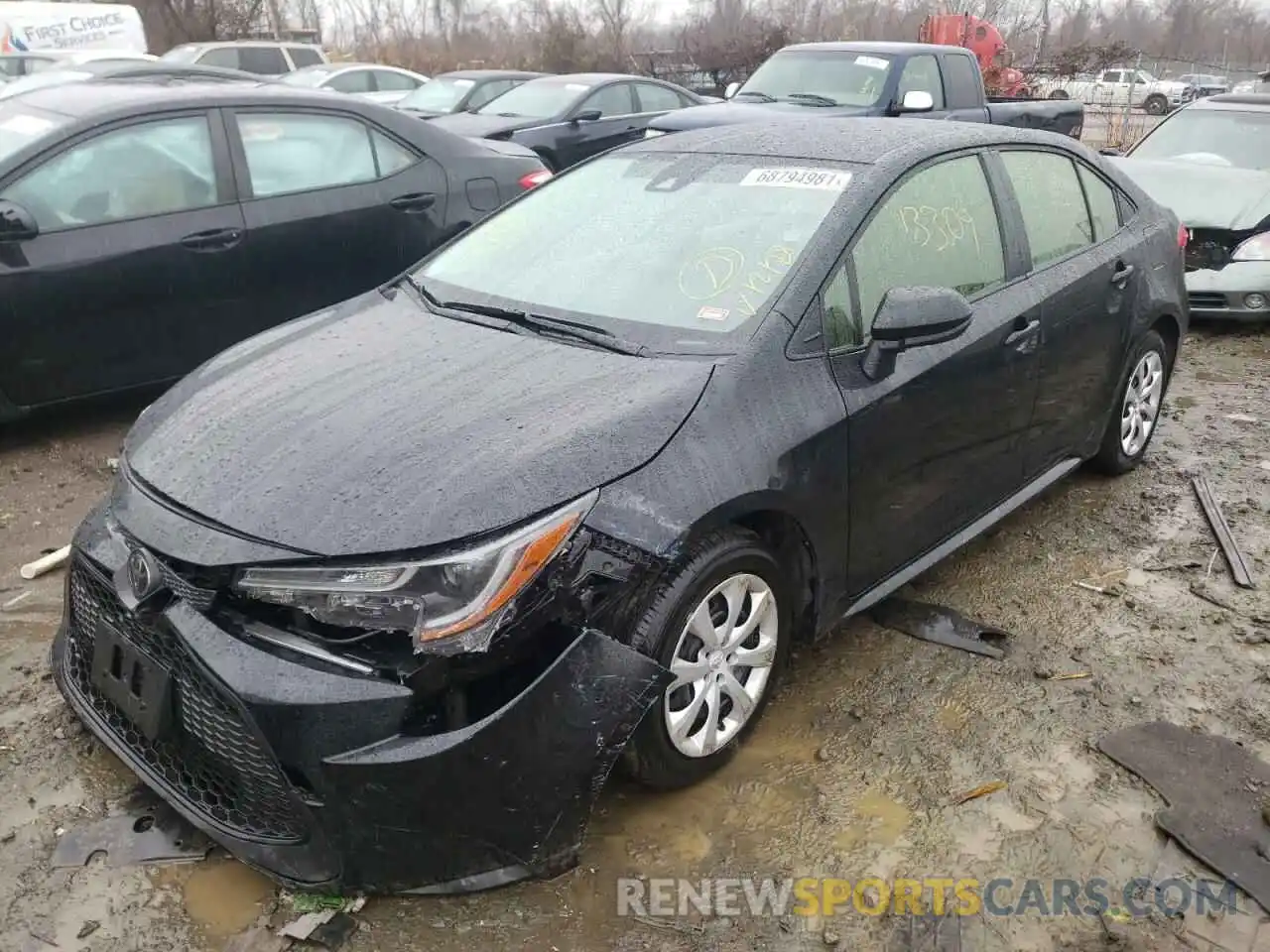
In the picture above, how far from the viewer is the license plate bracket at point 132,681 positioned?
2375 millimetres

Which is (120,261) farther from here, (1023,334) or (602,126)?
(602,126)

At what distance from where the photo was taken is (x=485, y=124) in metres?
10.4

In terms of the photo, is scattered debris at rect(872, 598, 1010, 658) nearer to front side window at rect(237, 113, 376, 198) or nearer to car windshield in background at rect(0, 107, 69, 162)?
front side window at rect(237, 113, 376, 198)

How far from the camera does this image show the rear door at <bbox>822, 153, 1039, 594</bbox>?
3018 millimetres

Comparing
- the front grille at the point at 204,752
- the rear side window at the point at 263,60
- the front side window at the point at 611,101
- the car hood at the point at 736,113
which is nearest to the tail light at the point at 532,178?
the car hood at the point at 736,113

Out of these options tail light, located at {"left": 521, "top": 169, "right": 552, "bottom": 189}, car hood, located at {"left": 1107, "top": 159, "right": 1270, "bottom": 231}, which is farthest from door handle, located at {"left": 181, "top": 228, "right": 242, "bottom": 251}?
car hood, located at {"left": 1107, "top": 159, "right": 1270, "bottom": 231}

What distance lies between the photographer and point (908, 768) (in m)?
2.91

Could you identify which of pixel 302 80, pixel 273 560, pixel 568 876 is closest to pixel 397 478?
pixel 273 560

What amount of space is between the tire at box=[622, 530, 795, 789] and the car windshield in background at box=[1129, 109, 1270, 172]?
7.02m

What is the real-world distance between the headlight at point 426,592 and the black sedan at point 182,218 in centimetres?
311

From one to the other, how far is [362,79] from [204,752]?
16583 mm

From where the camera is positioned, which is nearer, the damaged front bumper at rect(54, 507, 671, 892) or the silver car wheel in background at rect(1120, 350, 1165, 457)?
the damaged front bumper at rect(54, 507, 671, 892)

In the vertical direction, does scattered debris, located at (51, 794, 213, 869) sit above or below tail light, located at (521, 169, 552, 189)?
below

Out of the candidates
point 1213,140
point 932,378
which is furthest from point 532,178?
point 1213,140
